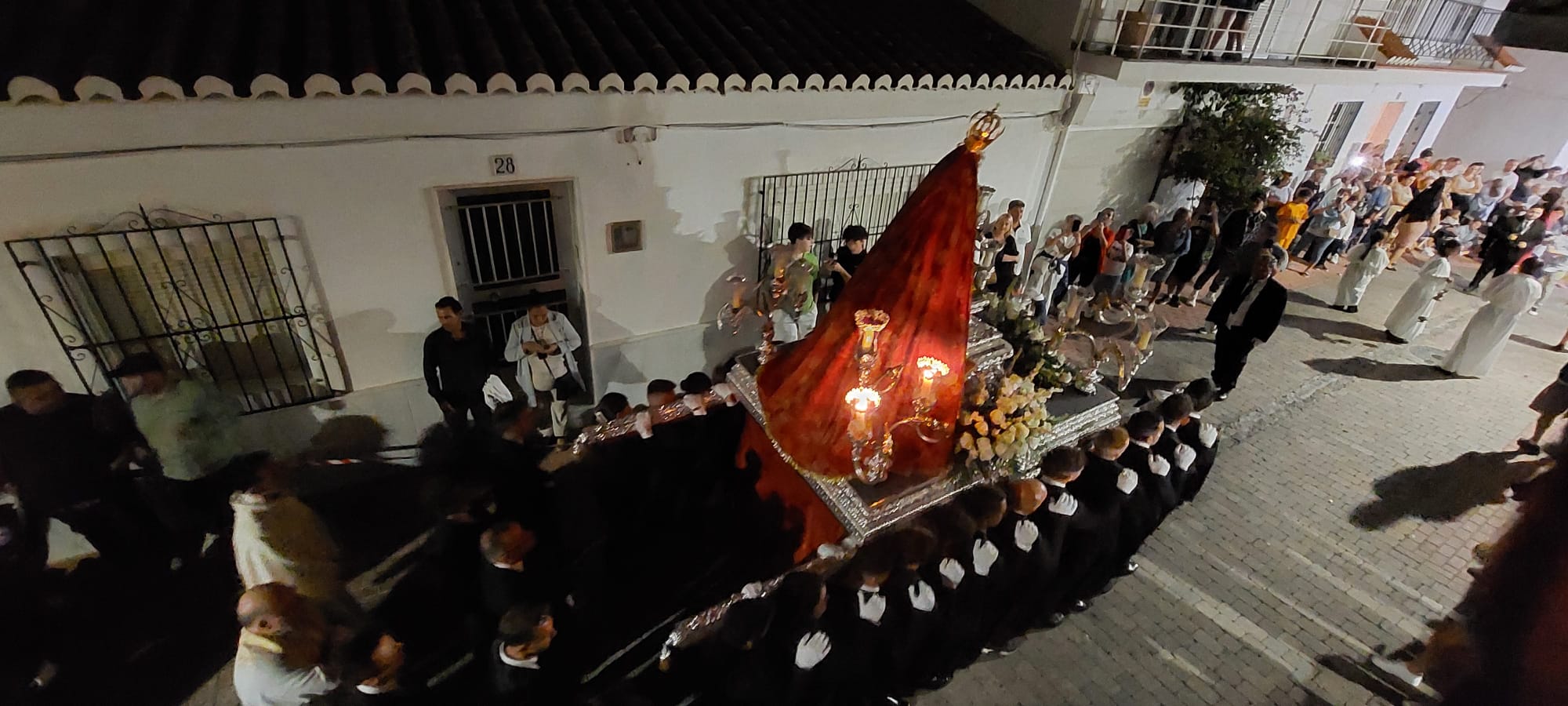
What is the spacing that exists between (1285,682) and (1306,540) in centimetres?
178

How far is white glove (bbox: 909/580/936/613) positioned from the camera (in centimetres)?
400

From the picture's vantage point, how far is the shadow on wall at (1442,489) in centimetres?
654

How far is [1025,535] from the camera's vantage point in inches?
171

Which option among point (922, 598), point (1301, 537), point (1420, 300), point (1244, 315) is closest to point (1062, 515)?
point (922, 598)

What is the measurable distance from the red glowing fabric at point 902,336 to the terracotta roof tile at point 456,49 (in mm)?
2317

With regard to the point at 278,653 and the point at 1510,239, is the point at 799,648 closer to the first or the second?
the point at 278,653

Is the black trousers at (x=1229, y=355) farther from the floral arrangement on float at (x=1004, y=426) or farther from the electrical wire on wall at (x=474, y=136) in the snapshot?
the floral arrangement on float at (x=1004, y=426)

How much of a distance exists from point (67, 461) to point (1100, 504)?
22.4ft

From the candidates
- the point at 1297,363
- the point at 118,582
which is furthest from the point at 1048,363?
the point at 118,582

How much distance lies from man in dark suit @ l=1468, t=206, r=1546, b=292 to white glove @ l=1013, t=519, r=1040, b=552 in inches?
405

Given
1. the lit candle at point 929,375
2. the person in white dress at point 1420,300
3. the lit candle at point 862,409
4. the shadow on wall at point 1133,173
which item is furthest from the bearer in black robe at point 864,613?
the person in white dress at point 1420,300

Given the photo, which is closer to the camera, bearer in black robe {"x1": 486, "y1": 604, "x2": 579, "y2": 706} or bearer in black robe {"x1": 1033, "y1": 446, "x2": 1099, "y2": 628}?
bearer in black robe {"x1": 486, "y1": 604, "x2": 579, "y2": 706}

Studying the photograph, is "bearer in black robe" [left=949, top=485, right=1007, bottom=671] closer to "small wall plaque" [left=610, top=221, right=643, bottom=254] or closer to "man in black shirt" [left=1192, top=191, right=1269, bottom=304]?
"small wall plaque" [left=610, top=221, right=643, bottom=254]

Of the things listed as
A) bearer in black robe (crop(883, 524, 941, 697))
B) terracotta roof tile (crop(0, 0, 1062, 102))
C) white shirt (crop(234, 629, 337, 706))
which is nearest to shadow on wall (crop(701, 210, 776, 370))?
terracotta roof tile (crop(0, 0, 1062, 102))
